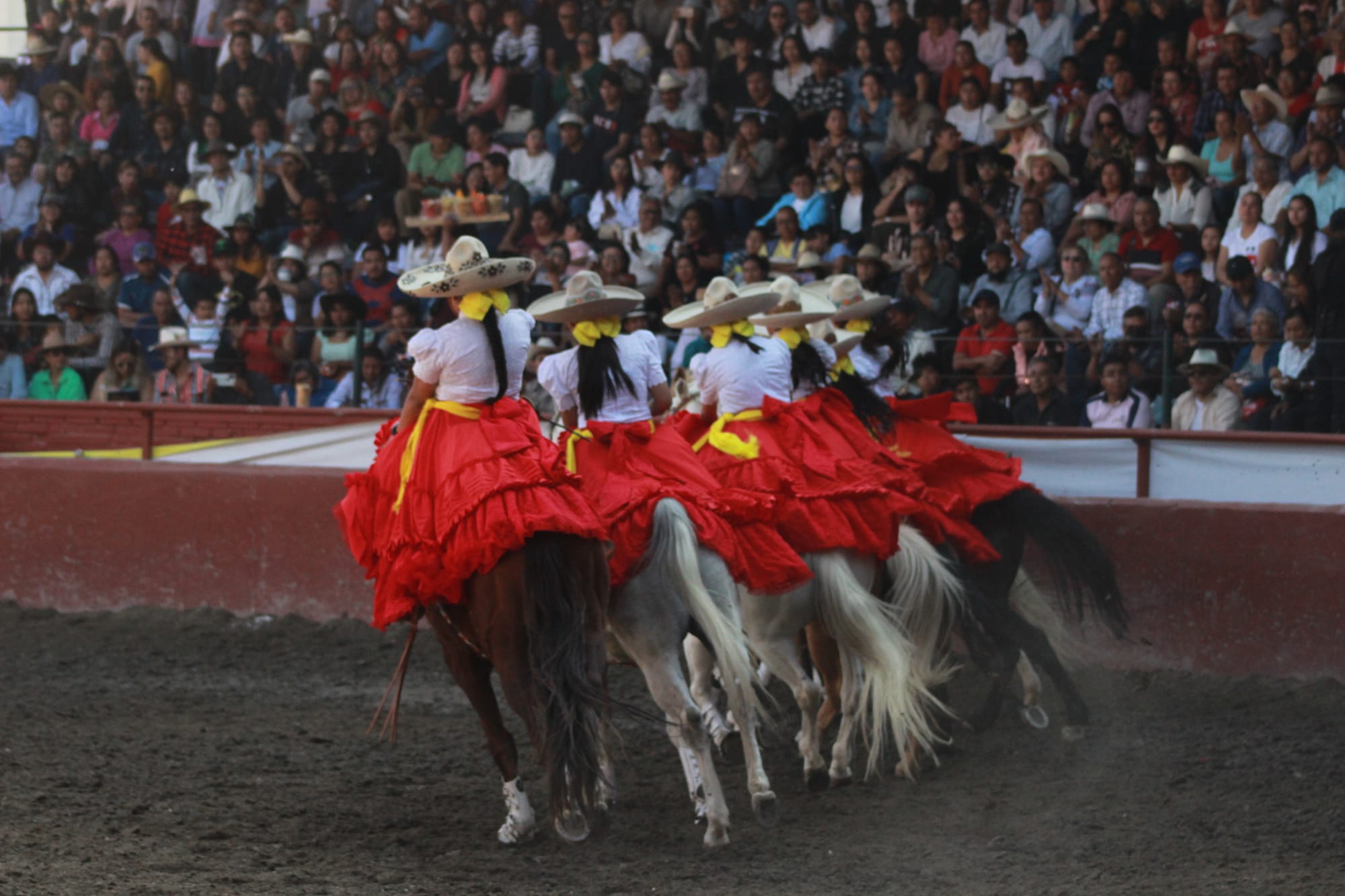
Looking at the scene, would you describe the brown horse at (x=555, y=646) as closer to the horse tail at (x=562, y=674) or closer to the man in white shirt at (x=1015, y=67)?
the horse tail at (x=562, y=674)

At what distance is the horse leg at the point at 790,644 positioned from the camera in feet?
20.1

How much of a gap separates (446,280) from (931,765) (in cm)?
300

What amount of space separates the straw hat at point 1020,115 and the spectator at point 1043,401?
300 centimetres

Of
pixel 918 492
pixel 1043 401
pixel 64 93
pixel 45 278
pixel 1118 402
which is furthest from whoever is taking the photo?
pixel 64 93

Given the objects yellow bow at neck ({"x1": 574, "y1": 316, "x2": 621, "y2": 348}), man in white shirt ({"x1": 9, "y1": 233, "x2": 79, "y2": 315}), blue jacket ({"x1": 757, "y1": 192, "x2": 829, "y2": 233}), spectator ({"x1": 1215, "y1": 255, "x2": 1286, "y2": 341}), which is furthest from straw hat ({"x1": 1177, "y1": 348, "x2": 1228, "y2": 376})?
man in white shirt ({"x1": 9, "y1": 233, "x2": 79, "y2": 315})

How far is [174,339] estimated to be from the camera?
1115cm

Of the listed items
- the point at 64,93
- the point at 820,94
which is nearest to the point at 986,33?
the point at 820,94

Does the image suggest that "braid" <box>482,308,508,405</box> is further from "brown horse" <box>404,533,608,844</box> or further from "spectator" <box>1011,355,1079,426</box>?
"spectator" <box>1011,355,1079,426</box>

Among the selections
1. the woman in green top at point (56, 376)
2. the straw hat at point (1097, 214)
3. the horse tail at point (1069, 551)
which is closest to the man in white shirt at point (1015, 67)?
the straw hat at point (1097, 214)

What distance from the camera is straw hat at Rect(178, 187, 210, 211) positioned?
14.0 metres

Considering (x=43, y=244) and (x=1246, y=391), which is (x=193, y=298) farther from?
(x=1246, y=391)

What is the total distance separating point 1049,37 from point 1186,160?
2.09 m

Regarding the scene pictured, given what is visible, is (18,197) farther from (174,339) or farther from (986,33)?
(986,33)

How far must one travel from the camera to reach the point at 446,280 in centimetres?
534
